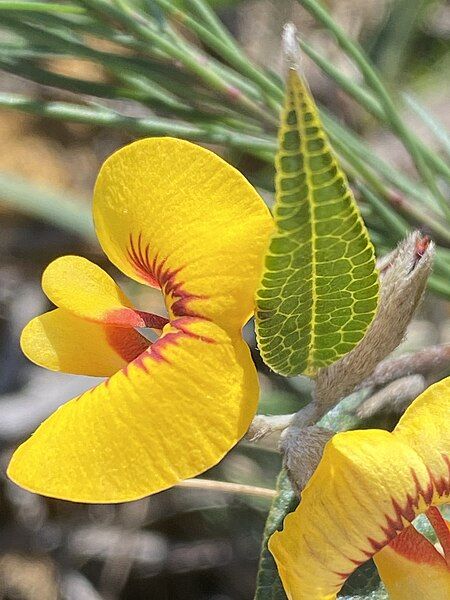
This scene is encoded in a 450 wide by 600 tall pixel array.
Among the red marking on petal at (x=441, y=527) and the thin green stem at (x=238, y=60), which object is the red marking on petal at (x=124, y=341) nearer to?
the red marking on petal at (x=441, y=527)

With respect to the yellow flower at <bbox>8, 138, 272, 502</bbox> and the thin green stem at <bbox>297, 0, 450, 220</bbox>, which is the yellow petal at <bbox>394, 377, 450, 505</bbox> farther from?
the thin green stem at <bbox>297, 0, 450, 220</bbox>

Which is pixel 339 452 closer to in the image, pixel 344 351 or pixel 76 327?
pixel 344 351

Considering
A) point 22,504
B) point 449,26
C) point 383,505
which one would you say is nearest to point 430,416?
point 383,505

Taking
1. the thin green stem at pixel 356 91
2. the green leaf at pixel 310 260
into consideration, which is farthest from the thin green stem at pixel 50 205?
the green leaf at pixel 310 260

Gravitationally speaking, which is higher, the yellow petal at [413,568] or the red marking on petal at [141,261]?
the red marking on petal at [141,261]

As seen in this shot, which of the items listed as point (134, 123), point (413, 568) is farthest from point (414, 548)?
point (134, 123)

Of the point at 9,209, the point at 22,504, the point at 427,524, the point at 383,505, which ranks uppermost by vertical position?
the point at 383,505
